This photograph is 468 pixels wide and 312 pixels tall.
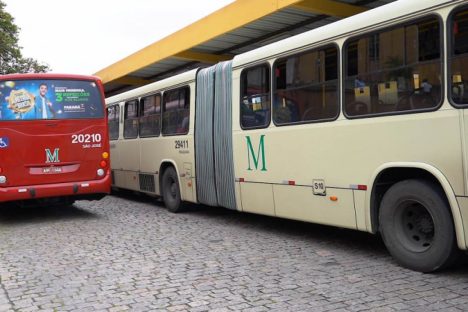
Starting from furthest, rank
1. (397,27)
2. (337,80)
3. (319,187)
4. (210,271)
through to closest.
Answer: (319,187) < (337,80) < (210,271) < (397,27)

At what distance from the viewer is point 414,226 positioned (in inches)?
218

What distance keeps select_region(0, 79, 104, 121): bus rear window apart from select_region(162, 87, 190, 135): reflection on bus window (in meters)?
1.36

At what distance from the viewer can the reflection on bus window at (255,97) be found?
24.9 ft

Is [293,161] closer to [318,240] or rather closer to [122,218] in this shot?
[318,240]

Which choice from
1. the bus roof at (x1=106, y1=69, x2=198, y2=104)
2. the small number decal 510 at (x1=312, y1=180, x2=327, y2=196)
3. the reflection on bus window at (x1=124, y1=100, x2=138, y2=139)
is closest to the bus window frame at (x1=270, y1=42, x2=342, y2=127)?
the small number decal 510 at (x1=312, y1=180, x2=327, y2=196)

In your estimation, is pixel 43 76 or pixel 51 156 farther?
pixel 43 76

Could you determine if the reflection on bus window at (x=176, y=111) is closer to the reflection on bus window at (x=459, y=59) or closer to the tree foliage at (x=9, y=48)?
the reflection on bus window at (x=459, y=59)

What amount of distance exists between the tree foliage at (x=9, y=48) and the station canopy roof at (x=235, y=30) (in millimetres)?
12457

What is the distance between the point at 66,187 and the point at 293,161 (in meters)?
4.77

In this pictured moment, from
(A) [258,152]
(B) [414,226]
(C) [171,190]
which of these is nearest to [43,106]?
(C) [171,190]

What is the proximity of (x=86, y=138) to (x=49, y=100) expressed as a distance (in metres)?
0.97

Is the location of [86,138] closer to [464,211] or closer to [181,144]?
[181,144]

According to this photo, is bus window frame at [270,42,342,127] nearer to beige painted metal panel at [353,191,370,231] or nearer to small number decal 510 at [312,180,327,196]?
small number decal 510 at [312,180,327,196]

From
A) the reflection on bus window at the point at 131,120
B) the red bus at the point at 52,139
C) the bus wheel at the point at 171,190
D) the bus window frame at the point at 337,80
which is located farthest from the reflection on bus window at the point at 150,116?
the bus window frame at the point at 337,80
